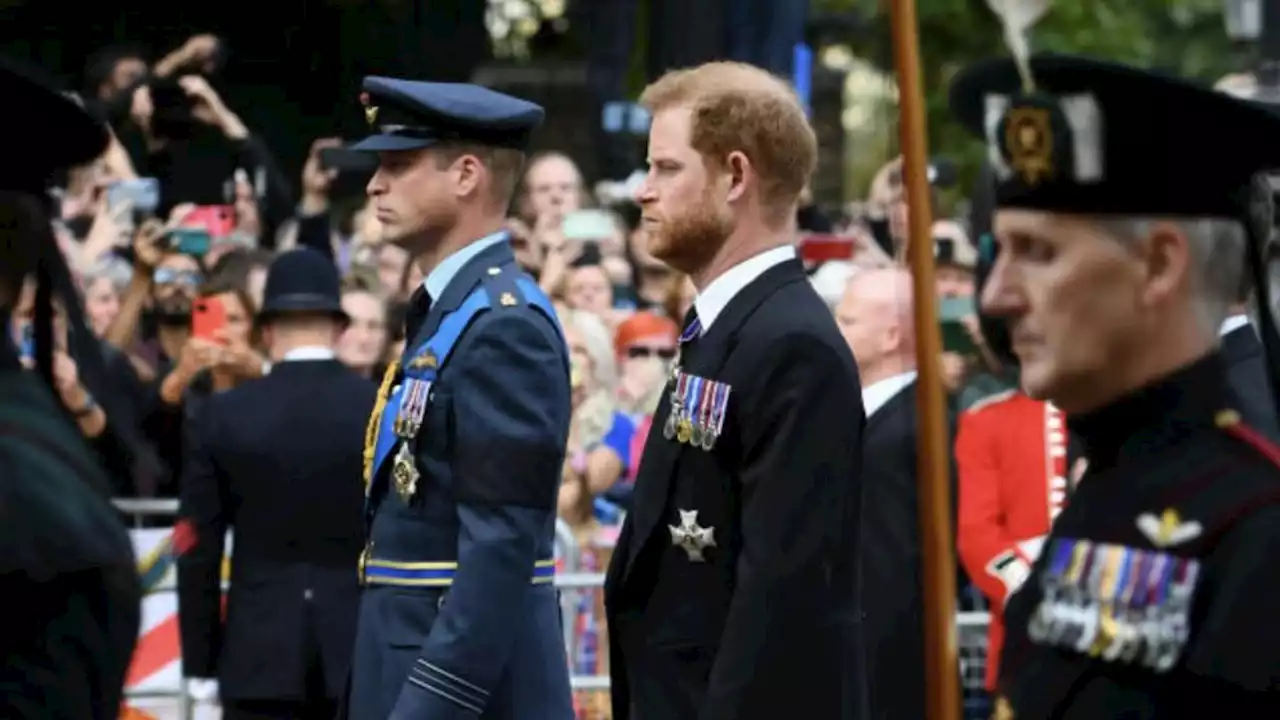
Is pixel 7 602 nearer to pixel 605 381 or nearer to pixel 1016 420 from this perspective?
pixel 1016 420

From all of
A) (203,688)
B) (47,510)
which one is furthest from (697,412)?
(203,688)

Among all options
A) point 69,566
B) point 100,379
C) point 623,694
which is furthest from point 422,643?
point 69,566

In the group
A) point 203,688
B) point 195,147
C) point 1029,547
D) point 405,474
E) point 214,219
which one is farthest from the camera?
point 195,147

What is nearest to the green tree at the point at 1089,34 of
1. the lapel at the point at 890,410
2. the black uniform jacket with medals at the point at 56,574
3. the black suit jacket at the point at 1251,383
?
the lapel at the point at 890,410

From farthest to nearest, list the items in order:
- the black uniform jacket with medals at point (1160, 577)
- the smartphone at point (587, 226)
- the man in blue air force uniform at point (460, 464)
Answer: the smartphone at point (587, 226) → the man in blue air force uniform at point (460, 464) → the black uniform jacket with medals at point (1160, 577)

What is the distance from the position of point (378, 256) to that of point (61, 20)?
13.1ft

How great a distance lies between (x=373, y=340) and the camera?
35.5ft

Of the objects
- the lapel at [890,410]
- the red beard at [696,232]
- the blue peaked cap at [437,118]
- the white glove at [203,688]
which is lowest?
the white glove at [203,688]

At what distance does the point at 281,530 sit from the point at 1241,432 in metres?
5.28

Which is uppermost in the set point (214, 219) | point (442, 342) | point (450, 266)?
point (450, 266)

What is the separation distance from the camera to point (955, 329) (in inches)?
390

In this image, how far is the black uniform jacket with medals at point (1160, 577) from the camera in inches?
131

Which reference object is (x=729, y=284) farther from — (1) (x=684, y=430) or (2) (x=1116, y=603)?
(2) (x=1116, y=603)

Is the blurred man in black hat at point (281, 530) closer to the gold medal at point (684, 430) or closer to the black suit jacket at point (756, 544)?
the black suit jacket at point (756, 544)
